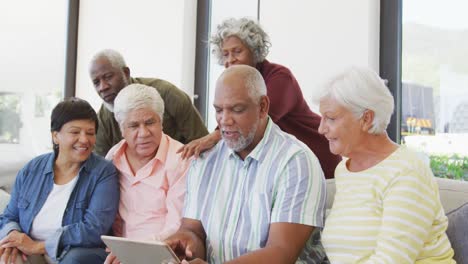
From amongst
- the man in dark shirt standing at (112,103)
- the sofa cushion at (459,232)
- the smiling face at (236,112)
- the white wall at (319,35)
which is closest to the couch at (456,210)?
the sofa cushion at (459,232)

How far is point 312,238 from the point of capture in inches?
75.9

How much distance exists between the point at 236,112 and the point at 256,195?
301mm

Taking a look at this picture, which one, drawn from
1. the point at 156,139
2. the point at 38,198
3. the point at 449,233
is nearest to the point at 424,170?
the point at 449,233

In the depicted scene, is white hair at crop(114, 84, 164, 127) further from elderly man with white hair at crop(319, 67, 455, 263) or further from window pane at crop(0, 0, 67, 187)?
window pane at crop(0, 0, 67, 187)

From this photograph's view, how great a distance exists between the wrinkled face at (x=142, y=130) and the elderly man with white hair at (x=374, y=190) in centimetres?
86

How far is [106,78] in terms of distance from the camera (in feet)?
9.17

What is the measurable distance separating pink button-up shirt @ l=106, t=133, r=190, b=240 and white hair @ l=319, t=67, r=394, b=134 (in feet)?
2.94

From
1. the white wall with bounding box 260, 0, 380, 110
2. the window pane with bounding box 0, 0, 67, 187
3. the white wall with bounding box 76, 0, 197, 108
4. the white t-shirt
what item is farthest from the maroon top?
the window pane with bounding box 0, 0, 67, 187

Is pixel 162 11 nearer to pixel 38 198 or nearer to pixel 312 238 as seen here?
pixel 38 198

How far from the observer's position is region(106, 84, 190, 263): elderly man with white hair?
2244mm

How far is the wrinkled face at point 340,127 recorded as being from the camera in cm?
164

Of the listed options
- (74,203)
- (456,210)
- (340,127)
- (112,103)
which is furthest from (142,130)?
(456,210)

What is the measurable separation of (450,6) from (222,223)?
208 centimetres

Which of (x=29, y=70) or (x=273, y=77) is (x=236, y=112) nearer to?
(x=273, y=77)
